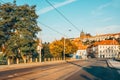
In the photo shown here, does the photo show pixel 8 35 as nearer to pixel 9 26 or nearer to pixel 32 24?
pixel 9 26

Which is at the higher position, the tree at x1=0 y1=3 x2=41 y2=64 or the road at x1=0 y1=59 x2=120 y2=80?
the tree at x1=0 y1=3 x2=41 y2=64

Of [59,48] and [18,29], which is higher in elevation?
[18,29]

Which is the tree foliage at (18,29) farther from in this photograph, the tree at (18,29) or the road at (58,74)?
the road at (58,74)

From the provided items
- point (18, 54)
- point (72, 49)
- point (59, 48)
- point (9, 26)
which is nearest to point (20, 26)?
point (9, 26)

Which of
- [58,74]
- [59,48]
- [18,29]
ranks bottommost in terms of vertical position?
[58,74]

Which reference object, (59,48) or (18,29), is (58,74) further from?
(59,48)

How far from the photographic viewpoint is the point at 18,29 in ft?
209

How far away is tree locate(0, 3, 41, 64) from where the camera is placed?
197 feet

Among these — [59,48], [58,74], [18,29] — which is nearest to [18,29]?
[18,29]

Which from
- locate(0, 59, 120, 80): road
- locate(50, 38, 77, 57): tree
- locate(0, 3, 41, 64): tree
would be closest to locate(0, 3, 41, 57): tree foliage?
locate(0, 3, 41, 64): tree

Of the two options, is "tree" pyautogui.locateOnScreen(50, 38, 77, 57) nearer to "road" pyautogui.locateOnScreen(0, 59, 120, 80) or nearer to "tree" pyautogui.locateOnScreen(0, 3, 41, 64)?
"tree" pyautogui.locateOnScreen(0, 3, 41, 64)

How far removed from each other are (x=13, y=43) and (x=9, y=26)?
6672mm

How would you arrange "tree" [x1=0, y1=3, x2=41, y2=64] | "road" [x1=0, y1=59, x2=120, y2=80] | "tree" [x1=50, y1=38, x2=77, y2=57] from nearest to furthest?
"road" [x1=0, y1=59, x2=120, y2=80], "tree" [x1=0, y1=3, x2=41, y2=64], "tree" [x1=50, y1=38, x2=77, y2=57]

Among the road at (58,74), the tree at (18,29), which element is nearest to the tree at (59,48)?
the tree at (18,29)
